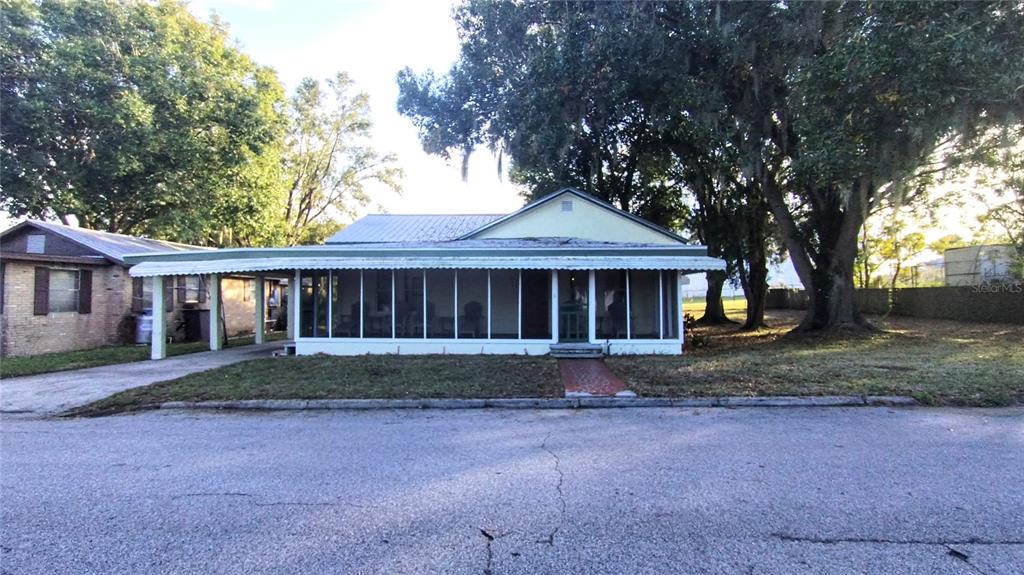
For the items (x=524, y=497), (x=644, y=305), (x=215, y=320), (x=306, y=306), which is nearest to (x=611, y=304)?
(x=644, y=305)

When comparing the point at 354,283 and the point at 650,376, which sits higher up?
the point at 354,283

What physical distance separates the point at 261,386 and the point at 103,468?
395 cm

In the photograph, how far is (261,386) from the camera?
908 cm

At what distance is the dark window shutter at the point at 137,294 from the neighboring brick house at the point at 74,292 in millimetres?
27

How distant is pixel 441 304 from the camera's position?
46.8ft

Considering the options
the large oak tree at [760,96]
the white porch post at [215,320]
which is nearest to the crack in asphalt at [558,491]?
the large oak tree at [760,96]

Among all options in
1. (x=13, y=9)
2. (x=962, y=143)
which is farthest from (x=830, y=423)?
(x=13, y=9)

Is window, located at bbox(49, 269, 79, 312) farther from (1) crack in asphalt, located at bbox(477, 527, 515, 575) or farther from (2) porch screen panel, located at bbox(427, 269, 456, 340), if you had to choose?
(1) crack in asphalt, located at bbox(477, 527, 515, 575)

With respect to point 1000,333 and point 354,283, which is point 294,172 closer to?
point 354,283

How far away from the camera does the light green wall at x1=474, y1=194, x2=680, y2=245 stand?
1881 cm

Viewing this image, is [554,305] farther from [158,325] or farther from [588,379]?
[158,325]

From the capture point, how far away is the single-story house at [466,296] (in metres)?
13.6

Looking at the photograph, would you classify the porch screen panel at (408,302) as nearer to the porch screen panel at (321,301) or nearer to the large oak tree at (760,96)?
the porch screen panel at (321,301)

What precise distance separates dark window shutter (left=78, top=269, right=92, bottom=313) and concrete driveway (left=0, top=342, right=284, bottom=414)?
177 inches
